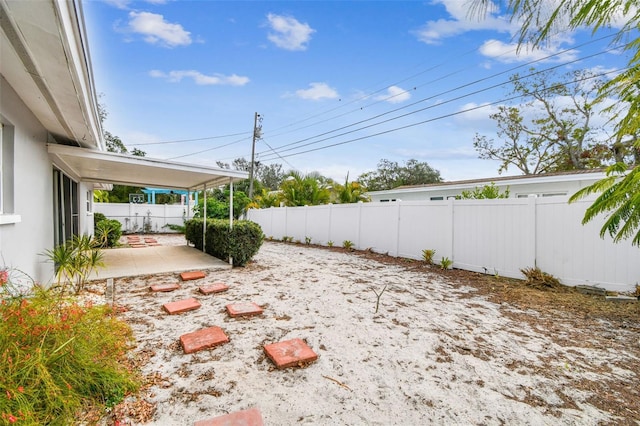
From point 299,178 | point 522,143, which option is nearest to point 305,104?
point 299,178

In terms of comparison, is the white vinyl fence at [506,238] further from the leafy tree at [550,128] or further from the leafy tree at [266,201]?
the leafy tree at [550,128]

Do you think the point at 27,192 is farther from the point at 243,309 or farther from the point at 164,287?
the point at 243,309

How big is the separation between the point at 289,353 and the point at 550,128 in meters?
22.1

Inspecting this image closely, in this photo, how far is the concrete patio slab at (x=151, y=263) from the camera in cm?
604

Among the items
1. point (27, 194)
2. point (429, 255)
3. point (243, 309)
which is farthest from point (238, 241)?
point (429, 255)

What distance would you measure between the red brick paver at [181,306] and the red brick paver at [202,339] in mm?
836

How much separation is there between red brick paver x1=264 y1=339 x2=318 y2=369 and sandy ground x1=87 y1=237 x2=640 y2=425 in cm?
8

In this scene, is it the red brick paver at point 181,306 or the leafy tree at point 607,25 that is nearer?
the leafy tree at point 607,25

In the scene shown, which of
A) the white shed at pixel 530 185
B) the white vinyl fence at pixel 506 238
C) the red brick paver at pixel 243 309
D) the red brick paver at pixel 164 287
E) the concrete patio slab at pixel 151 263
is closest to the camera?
the red brick paver at pixel 243 309

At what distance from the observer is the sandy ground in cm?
202

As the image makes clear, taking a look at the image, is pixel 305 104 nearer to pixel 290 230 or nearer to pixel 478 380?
pixel 290 230

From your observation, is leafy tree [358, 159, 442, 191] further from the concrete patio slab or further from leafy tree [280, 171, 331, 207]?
the concrete patio slab

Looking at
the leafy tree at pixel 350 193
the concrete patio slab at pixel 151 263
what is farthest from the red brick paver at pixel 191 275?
the leafy tree at pixel 350 193

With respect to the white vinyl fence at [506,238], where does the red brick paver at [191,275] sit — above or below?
below
